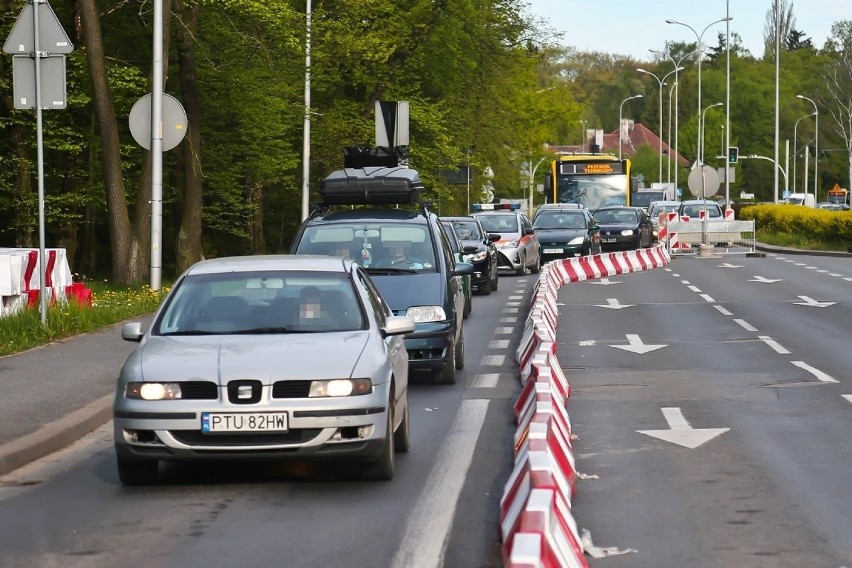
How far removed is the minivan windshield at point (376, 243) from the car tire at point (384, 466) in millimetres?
6009

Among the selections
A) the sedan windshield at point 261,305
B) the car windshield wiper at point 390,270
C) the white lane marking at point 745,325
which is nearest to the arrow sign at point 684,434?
the sedan windshield at point 261,305

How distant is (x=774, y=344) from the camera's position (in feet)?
61.8

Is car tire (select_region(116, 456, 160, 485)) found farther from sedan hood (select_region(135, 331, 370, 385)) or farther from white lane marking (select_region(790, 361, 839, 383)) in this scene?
white lane marking (select_region(790, 361, 839, 383))

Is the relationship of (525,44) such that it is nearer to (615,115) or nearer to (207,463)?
(207,463)

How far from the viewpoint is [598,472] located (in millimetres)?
9664

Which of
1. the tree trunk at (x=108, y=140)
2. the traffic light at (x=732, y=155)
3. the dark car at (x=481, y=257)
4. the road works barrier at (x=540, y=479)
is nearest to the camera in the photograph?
the road works barrier at (x=540, y=479)

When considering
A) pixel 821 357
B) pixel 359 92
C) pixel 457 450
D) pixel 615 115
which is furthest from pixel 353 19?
pixel 615 115

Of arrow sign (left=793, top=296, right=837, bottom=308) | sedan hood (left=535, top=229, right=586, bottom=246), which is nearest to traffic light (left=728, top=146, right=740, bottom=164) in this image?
sedan hood (left=535, top=229, right=586, bottom=246)

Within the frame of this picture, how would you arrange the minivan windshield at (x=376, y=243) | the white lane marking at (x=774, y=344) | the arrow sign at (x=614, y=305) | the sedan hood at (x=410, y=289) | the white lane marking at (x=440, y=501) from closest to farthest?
the white lane marking at (x=440, y=501), the sedan hood at (x=410, y=289), the minivan windshield at (x=376, y=243), the white lane marking at (x=774, y=344), the arrow sign at (x=614, y=305)

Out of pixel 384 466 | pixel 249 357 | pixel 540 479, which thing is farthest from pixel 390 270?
pixel 540 479

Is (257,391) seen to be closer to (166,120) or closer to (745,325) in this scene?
(166,120)

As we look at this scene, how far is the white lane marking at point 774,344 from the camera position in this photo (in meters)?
17.9

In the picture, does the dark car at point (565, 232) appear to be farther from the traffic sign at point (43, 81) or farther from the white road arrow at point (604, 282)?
the traffic sign at point (43, 81)

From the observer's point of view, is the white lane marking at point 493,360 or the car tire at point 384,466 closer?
the car tire at point 384,466
